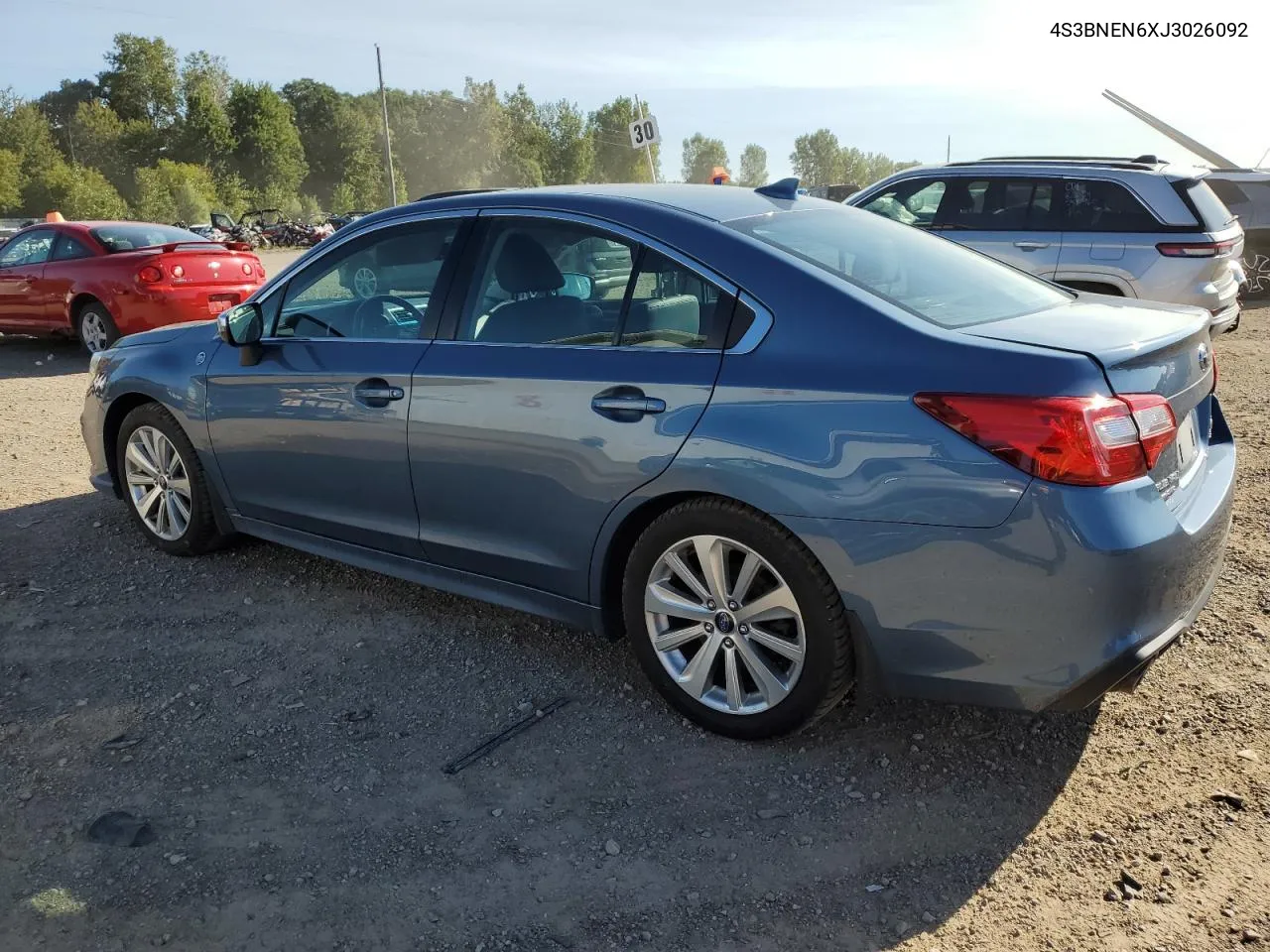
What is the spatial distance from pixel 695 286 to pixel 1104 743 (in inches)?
71.3

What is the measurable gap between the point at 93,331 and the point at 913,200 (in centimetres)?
820

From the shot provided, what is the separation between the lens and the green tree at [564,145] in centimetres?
11788

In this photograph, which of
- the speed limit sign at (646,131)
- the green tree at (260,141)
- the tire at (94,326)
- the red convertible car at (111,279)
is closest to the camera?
the red convertible car at (111,279)

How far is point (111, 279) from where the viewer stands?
10.8 m

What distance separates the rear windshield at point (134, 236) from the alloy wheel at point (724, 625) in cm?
960

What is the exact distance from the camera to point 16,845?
113 inches

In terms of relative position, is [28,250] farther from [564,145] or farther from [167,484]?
[564,145]

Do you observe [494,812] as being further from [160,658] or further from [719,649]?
[160,658]

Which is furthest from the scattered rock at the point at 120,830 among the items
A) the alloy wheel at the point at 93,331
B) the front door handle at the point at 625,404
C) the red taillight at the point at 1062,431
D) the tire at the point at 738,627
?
the alloy wheel at the point at 93,331

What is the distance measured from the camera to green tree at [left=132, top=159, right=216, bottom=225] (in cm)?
6338

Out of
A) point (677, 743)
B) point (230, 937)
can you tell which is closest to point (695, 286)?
point (677, 743)

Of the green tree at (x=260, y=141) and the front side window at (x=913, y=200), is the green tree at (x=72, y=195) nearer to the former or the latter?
the green tree at (x=260, y=141)

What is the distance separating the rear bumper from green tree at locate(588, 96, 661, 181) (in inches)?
5186

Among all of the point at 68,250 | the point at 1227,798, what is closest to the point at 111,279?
the point at 68,250
